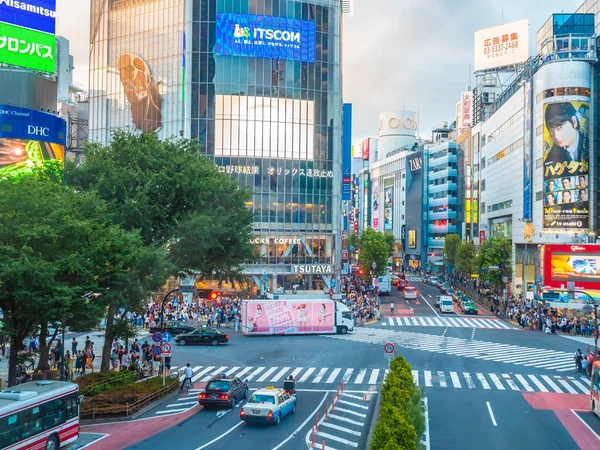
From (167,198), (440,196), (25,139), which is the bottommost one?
(167,198)

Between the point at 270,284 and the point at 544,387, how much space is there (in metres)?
51.0

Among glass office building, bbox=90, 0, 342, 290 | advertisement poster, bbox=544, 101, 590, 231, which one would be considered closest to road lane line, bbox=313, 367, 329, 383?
glass office building, bbox=90, 0, 342, 290

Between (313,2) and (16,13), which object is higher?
(313,2)

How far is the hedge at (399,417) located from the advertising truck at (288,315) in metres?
28.9

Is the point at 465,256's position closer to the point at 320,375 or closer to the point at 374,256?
the point at 374,256

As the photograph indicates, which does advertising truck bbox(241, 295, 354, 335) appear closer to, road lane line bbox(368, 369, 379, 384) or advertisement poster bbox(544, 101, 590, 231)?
road lane line bbox(368, 369, 379, 384)

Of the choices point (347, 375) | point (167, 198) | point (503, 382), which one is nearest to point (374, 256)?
point (347, 375)

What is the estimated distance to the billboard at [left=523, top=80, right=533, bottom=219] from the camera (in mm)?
76438

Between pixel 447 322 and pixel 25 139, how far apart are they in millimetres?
43125

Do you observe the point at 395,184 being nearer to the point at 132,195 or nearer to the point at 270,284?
the point at 270,284

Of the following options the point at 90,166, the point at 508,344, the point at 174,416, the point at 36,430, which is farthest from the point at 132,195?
Result: the point at 508,344

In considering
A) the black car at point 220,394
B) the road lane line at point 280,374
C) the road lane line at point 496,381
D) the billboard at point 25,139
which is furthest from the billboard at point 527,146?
the black car at point 220,394

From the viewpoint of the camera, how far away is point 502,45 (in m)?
105

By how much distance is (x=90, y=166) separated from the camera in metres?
34.0
